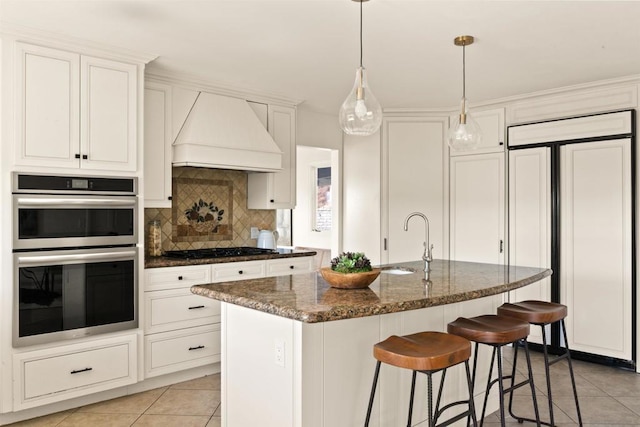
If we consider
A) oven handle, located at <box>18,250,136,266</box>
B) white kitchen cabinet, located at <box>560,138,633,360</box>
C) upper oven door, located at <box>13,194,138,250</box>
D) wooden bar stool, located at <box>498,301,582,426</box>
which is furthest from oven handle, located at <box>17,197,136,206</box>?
white kitchen cabinet, located at <box>560,138,633,360</box>

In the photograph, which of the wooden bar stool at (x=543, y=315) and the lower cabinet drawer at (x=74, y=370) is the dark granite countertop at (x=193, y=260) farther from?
the wooden bar stool at (x=543, y=315)

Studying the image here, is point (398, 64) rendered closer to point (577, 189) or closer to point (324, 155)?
point (577, 189)

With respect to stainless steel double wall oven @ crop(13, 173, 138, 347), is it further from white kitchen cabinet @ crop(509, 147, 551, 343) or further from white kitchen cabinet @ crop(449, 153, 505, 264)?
white kitchen cabinet @ crop(509, 147, 551, 343)

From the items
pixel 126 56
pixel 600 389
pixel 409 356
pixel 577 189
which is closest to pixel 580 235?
pixel 577 189

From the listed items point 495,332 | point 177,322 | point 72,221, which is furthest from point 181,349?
point 495,332

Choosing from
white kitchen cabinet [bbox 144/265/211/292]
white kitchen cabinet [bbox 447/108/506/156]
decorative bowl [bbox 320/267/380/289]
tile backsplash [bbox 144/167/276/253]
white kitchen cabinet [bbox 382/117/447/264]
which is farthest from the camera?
white kitchen cabinet [bbox 382/117/447/264]

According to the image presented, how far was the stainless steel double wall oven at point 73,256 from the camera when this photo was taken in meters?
3.03

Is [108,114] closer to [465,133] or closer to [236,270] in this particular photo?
[236,270]

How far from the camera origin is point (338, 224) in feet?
19.2

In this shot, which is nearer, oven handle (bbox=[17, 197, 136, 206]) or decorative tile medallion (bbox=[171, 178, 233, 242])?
oven handle (bbox=[17, 197, 136, 206])

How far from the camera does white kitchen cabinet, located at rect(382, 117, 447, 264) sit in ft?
17.8

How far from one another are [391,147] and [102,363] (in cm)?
361

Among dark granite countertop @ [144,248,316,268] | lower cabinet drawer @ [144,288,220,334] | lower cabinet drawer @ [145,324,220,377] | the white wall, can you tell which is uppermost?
the white wall

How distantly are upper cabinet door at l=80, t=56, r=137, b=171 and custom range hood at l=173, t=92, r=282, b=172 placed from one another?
0.54 meters
